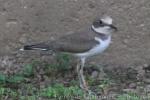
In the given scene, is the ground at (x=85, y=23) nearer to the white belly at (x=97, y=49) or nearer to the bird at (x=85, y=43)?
the bird at (x=85, y=43)

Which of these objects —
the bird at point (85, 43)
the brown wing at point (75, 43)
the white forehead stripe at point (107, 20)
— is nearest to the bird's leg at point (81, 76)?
the bird at point (85, 43)

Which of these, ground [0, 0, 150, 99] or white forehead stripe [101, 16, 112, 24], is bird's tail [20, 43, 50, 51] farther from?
white forehead stripe [101, 16, 112, 24]

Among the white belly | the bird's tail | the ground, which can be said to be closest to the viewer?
the white belly

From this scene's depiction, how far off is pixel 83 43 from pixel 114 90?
0.72 metres

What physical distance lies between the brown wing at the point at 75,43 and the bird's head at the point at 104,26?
12 centimetres

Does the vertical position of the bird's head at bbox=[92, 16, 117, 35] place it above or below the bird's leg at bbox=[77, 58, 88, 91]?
above

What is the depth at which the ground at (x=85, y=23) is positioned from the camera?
447 inches

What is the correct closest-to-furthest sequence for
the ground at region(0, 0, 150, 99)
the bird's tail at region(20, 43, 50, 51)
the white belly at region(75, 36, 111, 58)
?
the white belly at region(75, 36, 111, 58) → the bird's tail at region(20, 43, 50, 51) → the ground at region(0, 0, 150, 99)

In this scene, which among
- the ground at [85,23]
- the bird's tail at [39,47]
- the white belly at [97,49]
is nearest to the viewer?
the white belly at [97,49]

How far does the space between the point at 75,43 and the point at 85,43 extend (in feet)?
0.42

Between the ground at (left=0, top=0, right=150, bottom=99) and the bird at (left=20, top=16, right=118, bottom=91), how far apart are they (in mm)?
580

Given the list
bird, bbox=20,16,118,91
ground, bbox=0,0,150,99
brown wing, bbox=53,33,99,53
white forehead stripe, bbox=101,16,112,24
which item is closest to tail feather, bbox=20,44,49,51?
bird, bbox=20,16,118,91

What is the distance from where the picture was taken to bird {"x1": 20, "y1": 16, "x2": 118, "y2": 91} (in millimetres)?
10641

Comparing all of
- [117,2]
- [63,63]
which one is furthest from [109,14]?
[63,63]
